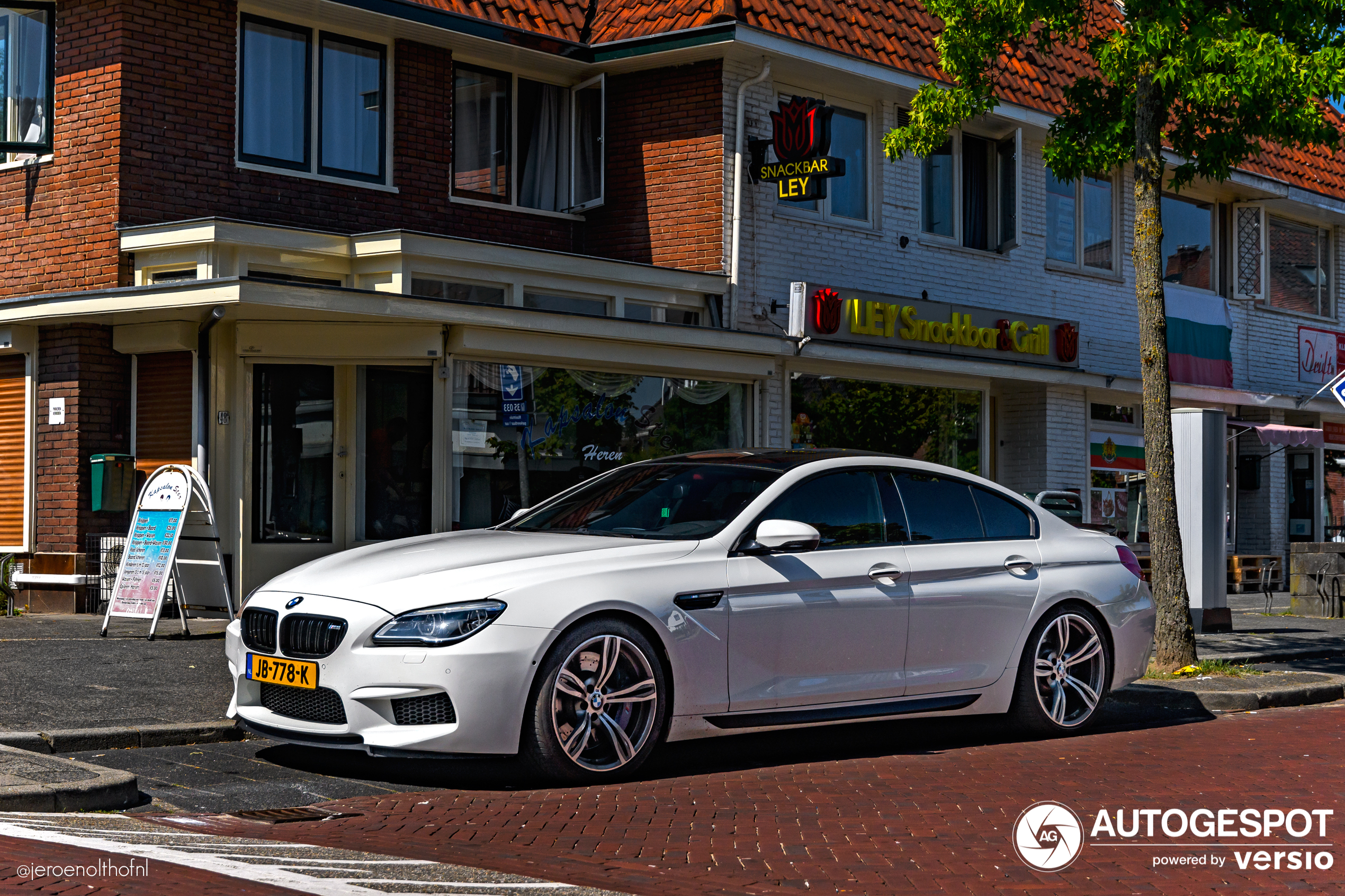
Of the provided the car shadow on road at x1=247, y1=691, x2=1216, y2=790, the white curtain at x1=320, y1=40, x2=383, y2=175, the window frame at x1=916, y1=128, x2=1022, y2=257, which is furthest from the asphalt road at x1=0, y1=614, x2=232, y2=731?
the window frame at x1=916, y1=128, x2=1022, y2=257

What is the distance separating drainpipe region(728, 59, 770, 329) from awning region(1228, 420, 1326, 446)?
1006 centimetres

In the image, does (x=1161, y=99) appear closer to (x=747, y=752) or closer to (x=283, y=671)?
(x=747, y=752)

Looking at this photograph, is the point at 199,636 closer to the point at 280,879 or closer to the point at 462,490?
the point at 462,490

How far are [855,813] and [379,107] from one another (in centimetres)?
1150

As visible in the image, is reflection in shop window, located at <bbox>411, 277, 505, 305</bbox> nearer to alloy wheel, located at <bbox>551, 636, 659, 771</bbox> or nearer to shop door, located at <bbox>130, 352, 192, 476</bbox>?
shop door, located at <bbox>130, 352, 192, 476</bbox>

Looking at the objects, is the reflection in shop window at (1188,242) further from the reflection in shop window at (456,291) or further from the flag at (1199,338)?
the reflection in shop window at (456,291)

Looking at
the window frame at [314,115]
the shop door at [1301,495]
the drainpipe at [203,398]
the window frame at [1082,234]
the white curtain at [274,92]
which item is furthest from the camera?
the shop door at [1301,495]

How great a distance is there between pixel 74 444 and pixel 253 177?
10.0 ft

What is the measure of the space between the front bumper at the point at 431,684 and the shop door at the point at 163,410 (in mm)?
8165

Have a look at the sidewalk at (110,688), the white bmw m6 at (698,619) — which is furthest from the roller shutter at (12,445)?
the white bmw m6 at (698,619)

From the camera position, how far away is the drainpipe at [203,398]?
546 inches

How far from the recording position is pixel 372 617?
651 cm

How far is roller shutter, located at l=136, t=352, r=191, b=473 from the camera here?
1412 centimetres

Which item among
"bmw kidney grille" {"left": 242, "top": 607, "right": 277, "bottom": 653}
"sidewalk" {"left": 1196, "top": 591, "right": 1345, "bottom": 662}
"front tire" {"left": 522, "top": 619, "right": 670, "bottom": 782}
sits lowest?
"sidewalk" {"left": 1196, "top": 591, "right": 1345, "bottom": 662}
